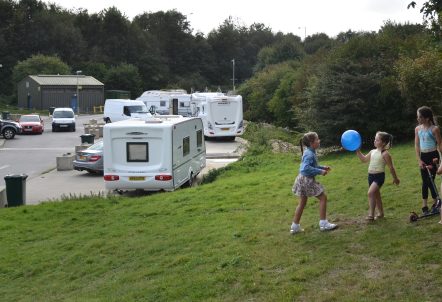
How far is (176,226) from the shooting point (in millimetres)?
11117

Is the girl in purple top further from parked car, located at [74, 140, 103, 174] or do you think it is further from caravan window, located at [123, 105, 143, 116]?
caravan window, located at [123, 105, 143, 116]

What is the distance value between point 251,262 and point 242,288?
927 mm

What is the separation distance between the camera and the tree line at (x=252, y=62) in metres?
21.1

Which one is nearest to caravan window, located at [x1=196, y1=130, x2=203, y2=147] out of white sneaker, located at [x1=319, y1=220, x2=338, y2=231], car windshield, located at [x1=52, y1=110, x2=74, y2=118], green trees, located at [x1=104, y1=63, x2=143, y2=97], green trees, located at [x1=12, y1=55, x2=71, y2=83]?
white sneaker, located at [x1=319, y1=220, x2=338, y2=231]

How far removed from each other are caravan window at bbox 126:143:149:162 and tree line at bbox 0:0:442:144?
669 cm

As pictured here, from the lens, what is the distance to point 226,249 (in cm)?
850

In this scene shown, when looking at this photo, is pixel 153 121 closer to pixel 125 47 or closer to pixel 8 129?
pixel 8 129

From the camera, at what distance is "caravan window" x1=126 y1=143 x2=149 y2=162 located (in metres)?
17.5

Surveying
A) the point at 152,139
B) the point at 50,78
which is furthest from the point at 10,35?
the point at 152,139

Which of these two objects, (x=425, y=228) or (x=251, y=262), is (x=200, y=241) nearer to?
(x=251, y=262)

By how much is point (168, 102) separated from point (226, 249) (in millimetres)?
47690

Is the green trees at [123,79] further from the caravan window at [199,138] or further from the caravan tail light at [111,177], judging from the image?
the caravan tail light at [111,177]

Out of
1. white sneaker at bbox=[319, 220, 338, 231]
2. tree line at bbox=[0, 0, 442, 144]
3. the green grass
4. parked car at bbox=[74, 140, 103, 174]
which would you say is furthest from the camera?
parked car at bbox=[74, 140, 103, 174]

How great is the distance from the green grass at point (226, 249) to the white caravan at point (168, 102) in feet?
123
